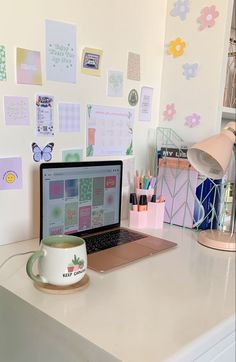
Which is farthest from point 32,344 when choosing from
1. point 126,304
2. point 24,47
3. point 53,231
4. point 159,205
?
point 24,47

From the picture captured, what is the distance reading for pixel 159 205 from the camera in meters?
1.31

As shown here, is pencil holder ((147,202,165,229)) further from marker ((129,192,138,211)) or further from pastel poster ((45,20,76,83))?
pastel poster ((45,20,76,83))

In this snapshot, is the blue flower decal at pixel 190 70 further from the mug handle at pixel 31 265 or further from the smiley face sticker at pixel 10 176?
the mug handle at pixel 31 265

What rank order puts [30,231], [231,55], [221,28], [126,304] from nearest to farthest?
1. [126,304]
2. [30,231]
3. [221,28]
4. [231,55]

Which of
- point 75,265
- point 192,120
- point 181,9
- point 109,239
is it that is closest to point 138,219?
point 109,239

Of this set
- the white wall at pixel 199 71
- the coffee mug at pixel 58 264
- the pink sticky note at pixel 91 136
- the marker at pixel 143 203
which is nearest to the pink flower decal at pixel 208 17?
the white wall at pixel 199 71

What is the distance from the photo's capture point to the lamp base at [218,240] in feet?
3.69

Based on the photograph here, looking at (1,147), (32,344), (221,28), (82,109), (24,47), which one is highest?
(221,28)

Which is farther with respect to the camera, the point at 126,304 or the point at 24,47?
the point at 24,47

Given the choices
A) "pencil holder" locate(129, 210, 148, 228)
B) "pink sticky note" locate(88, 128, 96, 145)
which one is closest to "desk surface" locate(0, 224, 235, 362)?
"pencil holder" locate(129, 210, 148, 228)

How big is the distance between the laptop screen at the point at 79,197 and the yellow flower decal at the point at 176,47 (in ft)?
1.67

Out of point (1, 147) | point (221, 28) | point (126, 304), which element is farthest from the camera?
point (221, 28)

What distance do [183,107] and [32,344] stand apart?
990 mm

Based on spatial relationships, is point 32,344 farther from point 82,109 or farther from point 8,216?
point 82,109
